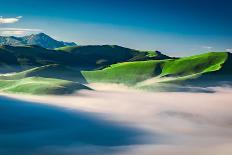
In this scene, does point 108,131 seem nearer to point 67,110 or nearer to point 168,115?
point 67,110

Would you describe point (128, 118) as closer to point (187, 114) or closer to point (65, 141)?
point (187, 114)

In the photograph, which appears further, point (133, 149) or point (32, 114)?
point (32, 114)

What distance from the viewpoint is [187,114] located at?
545 feet

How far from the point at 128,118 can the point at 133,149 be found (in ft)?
184

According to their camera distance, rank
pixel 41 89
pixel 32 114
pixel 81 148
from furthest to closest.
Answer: pixel 41 89
pixel 32 114
pixel 81 148

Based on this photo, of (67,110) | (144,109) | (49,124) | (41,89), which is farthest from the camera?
(41,89)

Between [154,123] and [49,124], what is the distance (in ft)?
122

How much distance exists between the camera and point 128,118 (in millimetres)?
146000

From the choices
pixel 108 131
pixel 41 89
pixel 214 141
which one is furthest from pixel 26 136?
pixel 41 89

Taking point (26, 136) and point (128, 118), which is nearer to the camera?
point (26, 136)

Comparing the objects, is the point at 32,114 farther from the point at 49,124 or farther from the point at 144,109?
the point at 144,109

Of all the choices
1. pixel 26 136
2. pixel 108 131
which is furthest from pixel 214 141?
pixel 26 136

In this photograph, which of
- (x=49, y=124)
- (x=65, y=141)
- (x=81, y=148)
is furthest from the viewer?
(x=49, y=124)

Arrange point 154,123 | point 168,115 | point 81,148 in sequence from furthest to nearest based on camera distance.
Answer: point 168,115
point 154,123
point 81,148
